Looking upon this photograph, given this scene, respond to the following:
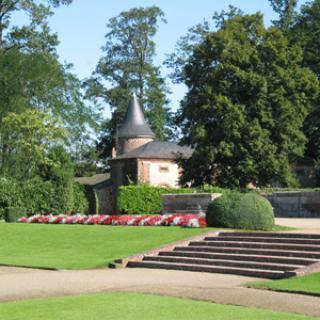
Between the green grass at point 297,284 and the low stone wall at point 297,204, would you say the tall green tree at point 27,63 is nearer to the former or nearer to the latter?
the low stone wall at point 297,204

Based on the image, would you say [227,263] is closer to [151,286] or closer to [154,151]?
[151,286]

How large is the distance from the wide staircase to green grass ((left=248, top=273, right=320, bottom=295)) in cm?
88

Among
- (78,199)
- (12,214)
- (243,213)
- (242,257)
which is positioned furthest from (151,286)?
(78,199)

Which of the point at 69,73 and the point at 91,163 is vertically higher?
the point at 69,73

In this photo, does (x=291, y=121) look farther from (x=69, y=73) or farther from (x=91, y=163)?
(x=91, y=163)

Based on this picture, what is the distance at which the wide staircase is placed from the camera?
18375 mm

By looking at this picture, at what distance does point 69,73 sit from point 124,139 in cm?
1439

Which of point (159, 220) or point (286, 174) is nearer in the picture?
point (159, 220)

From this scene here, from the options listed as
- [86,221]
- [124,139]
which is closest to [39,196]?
[86,221]

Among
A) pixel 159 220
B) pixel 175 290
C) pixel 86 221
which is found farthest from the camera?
pixel 86 221

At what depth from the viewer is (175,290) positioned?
47.7 feet

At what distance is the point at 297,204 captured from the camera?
3434 cm

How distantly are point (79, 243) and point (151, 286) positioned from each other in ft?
32.4

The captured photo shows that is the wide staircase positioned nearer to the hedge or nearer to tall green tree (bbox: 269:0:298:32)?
the hedge
